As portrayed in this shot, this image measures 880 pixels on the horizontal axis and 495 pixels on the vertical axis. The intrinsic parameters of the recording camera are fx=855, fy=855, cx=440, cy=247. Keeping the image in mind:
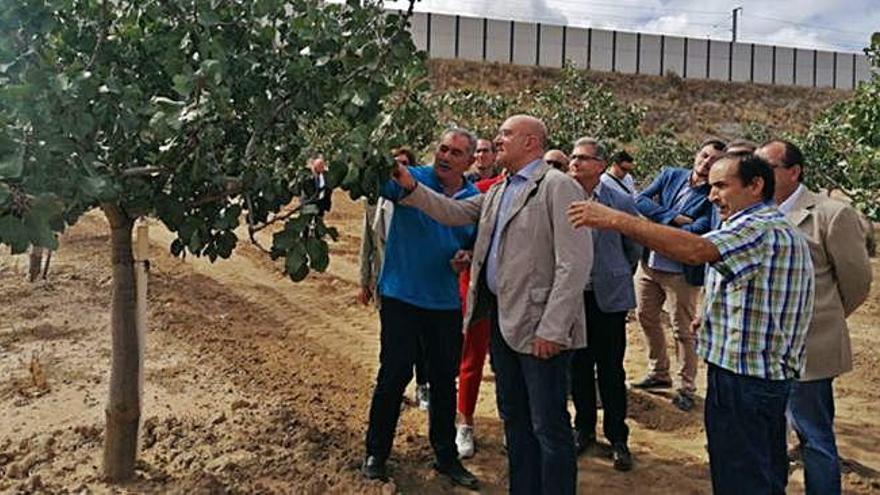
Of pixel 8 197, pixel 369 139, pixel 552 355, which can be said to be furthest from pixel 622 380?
pixel 8 197

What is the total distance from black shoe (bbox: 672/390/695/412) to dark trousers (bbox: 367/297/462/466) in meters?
2.09

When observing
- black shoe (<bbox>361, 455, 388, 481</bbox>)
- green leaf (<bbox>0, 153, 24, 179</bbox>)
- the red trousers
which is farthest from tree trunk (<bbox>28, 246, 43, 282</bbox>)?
green leaf (<bbox>0, 153, 24, 179</bbox>)

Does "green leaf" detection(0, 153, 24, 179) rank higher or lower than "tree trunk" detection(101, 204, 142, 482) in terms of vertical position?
higher

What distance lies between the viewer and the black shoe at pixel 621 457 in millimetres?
4703

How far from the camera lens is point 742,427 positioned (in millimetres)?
3125

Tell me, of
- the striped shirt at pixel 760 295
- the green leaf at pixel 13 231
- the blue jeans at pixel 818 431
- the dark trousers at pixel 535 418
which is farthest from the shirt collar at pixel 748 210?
the green leaf at pixel 13 231

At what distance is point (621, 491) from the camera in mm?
4441

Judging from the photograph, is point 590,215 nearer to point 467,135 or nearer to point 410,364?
point 467,135

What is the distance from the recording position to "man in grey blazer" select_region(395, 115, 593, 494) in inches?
138

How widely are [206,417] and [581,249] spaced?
111 inches

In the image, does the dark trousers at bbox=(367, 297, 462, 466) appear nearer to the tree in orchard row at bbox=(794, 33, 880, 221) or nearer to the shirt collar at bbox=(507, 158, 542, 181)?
the shirt collar at bbox=(507, 158, 542, 181)

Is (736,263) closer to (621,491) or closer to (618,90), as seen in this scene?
(621,491)

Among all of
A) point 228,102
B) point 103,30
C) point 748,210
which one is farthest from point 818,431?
point 103,30

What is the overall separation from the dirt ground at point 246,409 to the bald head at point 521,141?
5.70ft
